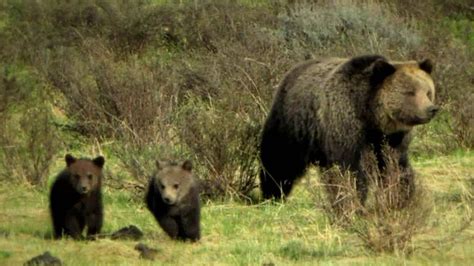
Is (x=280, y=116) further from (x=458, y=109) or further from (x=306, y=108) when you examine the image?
(x=458, y=109)

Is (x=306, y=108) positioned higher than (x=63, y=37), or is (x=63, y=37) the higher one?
(x=306, y=108)

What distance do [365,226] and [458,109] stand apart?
785 cm

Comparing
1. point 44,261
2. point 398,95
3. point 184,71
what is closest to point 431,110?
point 398,95

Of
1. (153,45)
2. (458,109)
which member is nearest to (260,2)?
(153,45)

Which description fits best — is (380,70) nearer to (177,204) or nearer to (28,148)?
(177,204)

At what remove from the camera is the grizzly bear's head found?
12320 mm

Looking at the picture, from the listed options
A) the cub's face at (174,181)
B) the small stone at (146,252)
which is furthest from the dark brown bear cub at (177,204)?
the small stone at (146,252)

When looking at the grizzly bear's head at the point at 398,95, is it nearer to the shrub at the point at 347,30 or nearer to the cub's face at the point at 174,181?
the cub's face at the point at 174,181

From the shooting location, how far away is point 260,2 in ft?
104

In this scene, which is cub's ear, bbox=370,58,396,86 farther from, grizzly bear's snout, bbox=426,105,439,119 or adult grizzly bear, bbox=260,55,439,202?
grizzly bear's snout, bbox=426,105,439,119

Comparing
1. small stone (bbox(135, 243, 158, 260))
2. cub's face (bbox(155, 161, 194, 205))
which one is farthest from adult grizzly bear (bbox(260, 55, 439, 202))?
small stone (bbox(135, 243, 158, 260))

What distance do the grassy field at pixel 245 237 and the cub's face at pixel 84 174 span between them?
0.55 metres

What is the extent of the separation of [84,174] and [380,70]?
11.4 ft

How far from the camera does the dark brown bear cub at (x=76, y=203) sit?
35.6 feet
